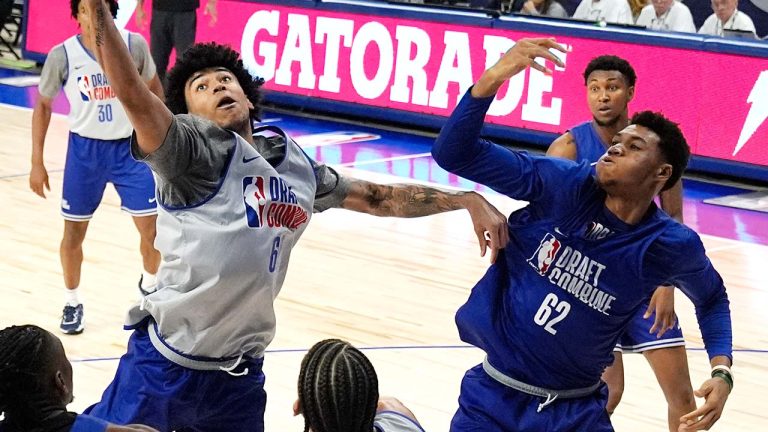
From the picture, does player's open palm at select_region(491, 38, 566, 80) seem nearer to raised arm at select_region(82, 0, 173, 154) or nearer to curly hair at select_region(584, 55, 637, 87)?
raised arm at select_region(82, 0, 173, 154)

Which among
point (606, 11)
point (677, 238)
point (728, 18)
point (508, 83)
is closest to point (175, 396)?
point (677, 238)

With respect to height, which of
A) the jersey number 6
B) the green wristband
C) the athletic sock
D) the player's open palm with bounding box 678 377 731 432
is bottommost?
the athletic sock

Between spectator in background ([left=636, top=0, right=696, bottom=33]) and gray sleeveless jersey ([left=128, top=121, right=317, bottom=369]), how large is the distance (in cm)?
947

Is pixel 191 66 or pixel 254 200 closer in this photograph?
pixel 254 200

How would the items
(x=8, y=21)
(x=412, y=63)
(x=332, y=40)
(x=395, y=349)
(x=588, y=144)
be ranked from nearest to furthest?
(x=588, y=144)
(x=395, y=349)
(x=412, y=63)
(x=332, y=40)
(x=8, y=21)

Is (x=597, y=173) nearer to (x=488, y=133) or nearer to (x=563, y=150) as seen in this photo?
(x=563, y=150)

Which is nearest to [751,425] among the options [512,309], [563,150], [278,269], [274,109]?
[563,150]

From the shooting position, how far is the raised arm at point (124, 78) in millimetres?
3732

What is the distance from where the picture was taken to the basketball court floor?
22.2ft

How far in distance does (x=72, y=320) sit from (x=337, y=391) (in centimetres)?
493

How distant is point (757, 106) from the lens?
11859 millimetres

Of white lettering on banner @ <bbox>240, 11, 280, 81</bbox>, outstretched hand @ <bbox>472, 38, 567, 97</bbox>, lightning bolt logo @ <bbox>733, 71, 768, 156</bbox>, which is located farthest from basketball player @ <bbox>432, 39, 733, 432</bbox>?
white lettering on banner @ <bbox>240, 11, 280, 81</bbox>

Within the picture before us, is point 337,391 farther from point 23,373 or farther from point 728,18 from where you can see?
point 728,18

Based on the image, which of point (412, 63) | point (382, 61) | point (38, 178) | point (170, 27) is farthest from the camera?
point (382, 61)
